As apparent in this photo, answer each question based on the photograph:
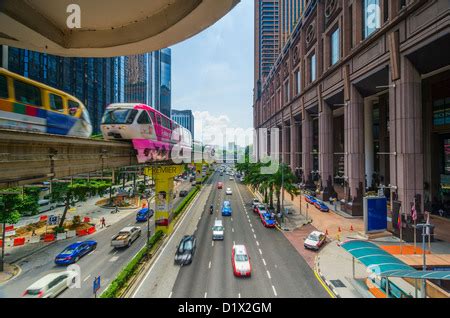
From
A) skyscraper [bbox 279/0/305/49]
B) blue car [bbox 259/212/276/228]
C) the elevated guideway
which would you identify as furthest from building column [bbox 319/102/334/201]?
skyscraper [bbox 279/0/305/49]

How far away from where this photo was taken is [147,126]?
18625mm

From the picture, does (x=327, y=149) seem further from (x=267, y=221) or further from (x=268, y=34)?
(x=268, y=34)

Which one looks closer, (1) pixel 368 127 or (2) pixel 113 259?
(2) pixel 113 259

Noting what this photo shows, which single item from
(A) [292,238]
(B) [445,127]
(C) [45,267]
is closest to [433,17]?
(B) [445,127]

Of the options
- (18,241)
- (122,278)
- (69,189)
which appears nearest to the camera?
(122,278)

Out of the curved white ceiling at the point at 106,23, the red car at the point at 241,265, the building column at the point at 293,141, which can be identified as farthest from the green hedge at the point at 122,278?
the building column at the point at 293,141

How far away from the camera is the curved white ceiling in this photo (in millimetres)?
7461

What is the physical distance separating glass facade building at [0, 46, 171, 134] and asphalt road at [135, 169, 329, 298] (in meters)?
42.0

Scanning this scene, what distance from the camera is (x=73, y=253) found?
22609 mm

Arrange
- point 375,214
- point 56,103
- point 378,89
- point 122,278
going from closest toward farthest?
point 56,103
point 122,278
point 375,214
point 378,89

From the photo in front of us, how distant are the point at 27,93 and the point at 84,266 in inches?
629

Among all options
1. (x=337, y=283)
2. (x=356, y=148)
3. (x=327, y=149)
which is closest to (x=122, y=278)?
(x=337, y=283)

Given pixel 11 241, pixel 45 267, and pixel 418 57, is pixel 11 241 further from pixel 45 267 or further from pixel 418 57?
pixel 418 57

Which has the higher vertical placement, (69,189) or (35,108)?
(35,108)
